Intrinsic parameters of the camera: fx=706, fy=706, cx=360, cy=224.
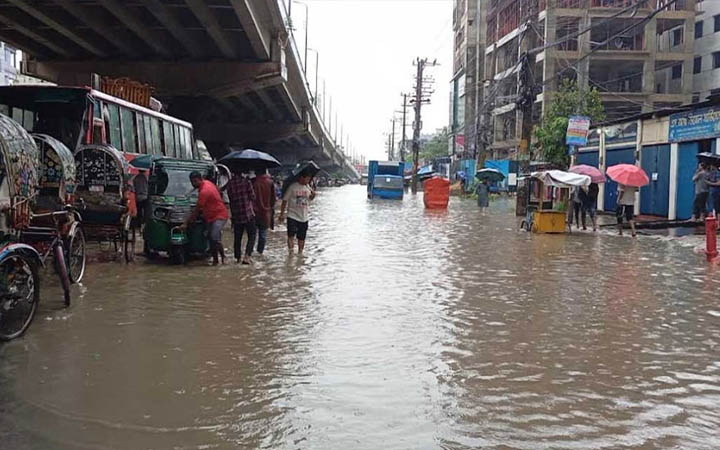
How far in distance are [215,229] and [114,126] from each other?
15.2 ft

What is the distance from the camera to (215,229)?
10906 millimetres

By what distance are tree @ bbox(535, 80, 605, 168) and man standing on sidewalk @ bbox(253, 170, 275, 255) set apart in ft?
77.1

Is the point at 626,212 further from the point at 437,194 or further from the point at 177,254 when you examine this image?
the point at 437,194

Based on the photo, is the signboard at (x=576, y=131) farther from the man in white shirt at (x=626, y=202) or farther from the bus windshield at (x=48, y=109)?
the bus windshield at (x=48, y=109)

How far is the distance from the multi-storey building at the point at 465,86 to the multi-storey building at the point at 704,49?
74.1 ft

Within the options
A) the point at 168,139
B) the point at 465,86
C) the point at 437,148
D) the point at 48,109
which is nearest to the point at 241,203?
the point at 48,109

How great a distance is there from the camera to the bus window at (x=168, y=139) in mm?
17641

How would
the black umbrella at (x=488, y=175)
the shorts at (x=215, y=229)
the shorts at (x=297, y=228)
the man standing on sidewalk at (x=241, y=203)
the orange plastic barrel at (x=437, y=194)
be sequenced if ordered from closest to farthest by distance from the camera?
1. the shorts at (x=215, y=229)
2. the man standing on sidewalk at (x=241, y=203)
3. the shorts at (x=297, y=228)
4. the orange plastic barrel at (x=437, y=194)
5. the black umbrella at (x=488, y=175)

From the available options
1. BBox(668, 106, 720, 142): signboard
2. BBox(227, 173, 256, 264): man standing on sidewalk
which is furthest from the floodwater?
BBox(668, 106, 720, 142): signboard

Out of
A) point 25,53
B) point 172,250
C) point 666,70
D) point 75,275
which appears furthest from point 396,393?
point 666,70

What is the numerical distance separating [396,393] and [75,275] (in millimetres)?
5569

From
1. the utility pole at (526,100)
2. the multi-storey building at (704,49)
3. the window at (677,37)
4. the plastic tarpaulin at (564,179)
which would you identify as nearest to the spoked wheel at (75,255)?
the plastic tarpaulin at (564,179)

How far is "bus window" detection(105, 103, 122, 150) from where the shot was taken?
13.9 metres

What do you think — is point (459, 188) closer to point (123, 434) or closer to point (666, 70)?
point (666, 70)
